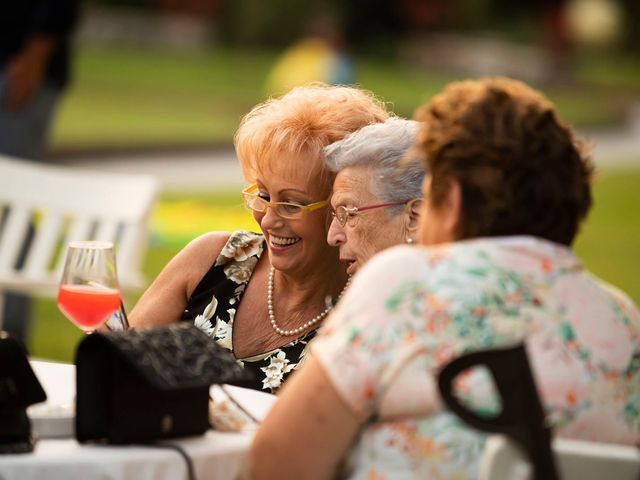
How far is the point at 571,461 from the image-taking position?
1.97 metres

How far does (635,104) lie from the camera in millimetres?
23812

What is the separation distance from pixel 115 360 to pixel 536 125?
0.81 metres

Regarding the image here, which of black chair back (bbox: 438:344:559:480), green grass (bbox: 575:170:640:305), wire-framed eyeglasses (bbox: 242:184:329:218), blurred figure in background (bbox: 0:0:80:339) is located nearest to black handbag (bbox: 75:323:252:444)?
black chair back (bbox: 438:344:559:480)

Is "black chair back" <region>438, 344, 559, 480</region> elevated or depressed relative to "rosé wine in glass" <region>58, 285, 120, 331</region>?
elevated

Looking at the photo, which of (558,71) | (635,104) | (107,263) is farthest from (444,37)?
(107,263)

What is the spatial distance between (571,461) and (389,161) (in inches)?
51.2

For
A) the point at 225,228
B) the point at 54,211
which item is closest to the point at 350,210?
the point at 54,211

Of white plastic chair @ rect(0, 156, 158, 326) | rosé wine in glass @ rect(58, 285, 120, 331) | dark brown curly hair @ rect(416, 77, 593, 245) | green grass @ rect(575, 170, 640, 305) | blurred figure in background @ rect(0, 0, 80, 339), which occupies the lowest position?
green grass @ rect(575, 170, 640, 305)

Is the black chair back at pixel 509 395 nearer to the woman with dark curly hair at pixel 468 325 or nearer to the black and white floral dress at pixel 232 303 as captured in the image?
the woman with dark curly hair at pixel 468 325

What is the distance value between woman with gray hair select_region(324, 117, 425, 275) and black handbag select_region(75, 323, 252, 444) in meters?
0.93

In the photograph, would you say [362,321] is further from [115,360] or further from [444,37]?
[444,37]

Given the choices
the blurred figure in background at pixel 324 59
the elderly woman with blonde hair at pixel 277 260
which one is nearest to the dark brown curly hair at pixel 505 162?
the elderly woman with blonde hair at pixel 277 260

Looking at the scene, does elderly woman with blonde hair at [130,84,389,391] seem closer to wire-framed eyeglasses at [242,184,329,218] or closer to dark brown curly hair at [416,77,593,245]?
wire-framed eyeglasses at [242,184,329,218]

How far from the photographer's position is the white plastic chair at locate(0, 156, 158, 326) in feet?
17.7
